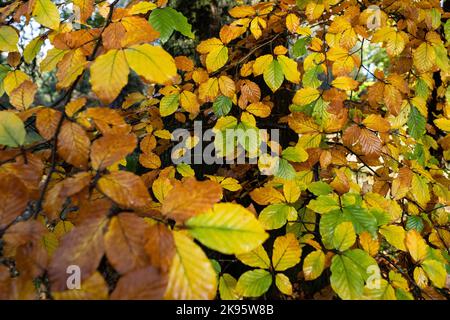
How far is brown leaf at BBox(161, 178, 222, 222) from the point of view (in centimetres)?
50

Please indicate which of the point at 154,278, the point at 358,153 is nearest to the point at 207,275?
the point at 154,278

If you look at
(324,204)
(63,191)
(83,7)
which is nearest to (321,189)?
(324,204)

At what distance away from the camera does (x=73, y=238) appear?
0.47m

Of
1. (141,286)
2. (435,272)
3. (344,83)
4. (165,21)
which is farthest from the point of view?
(344,83)

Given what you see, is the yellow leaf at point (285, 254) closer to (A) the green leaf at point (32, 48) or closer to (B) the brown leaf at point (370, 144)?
(B) the brown leaf at point (370, 144)

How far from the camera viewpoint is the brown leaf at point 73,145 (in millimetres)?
597

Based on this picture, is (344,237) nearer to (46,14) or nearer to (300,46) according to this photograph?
(300,46)

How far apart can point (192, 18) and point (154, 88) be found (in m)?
0.40

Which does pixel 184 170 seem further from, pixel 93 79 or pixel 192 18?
pixel 192 18

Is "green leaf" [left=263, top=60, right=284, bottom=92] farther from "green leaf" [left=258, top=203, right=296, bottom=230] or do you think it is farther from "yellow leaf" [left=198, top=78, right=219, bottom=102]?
"green leaf" [left=258, top=203, right=296, bottom=230]

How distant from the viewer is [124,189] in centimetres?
55

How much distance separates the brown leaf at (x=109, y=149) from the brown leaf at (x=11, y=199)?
0.39ft

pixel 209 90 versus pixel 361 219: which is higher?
pixel 209 90

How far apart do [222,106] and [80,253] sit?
2.36 feet
